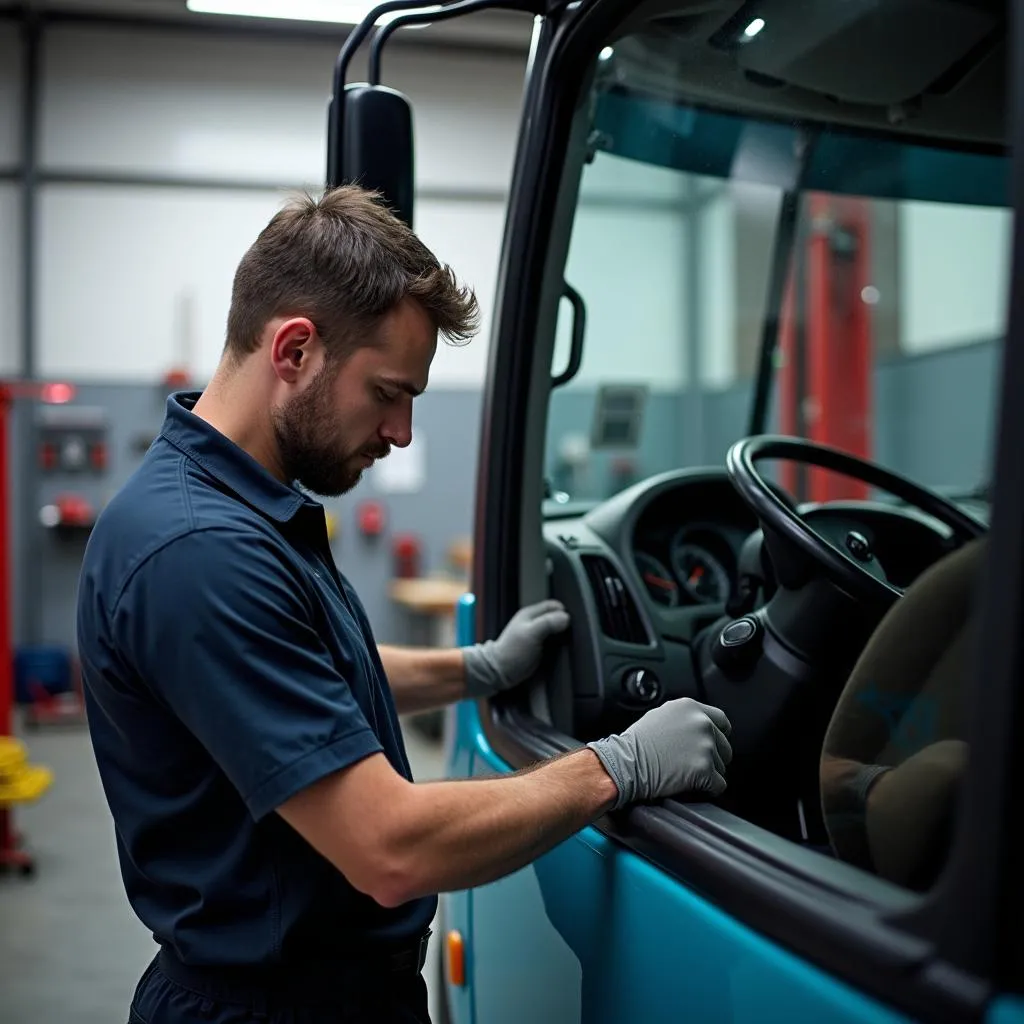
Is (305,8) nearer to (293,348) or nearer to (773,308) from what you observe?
(773,308)

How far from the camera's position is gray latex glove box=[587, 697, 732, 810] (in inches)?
46.5

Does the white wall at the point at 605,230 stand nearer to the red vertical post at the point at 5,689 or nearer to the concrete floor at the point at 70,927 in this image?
the concrete floor at the point at 70,927

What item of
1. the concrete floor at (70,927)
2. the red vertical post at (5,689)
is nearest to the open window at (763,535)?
the concrete floor at (70,927)

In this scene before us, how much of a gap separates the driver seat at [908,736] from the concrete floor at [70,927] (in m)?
2.09

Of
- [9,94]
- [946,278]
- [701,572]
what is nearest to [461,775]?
[701,572]

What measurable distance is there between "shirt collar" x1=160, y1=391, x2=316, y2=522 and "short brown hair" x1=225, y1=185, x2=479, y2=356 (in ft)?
0.39

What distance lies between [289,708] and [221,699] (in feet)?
0.21

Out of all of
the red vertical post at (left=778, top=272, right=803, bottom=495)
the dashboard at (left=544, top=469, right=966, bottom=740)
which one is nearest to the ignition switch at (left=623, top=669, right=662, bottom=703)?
the dashboard at (left=544, top=469, right=966, bottom=740)

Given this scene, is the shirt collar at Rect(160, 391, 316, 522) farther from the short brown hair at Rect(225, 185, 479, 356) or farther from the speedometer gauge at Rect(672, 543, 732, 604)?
the speedometer gauge at Rect(672, 543, 732, 604)

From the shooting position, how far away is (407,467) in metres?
7.89

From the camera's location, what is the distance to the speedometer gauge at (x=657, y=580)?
A: 73.2 inches

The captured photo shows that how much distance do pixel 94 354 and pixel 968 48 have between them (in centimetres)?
686

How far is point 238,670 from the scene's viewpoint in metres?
1.05

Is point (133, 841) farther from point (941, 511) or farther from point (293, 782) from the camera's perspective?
point (941, 511)
